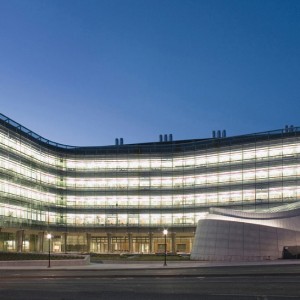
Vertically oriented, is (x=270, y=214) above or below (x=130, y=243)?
above

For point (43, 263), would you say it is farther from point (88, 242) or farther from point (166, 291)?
point (88, 242)

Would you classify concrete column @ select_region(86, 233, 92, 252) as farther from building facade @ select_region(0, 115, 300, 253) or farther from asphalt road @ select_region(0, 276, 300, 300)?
asphalt road @ select_region(0, 276, 300, 300)

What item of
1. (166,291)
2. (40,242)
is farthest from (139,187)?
(166,291)

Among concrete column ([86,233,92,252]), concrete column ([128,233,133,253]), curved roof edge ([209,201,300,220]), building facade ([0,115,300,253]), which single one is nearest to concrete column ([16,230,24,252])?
building facade ([0,115,300,253])

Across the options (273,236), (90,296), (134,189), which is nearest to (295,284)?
(90,296)

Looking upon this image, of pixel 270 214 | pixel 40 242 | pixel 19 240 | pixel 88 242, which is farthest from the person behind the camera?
pixel 88 242

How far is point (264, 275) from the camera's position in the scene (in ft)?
124

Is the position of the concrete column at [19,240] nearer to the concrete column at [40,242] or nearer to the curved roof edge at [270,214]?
the concrete column at [40,242]

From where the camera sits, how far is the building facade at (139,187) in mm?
103875

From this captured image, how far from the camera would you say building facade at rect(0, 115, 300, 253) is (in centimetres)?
10388

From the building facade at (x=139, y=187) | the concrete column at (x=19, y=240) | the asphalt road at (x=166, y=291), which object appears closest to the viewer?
the asphalt road at (x=166, y=291)

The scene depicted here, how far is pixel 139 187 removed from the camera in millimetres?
121750

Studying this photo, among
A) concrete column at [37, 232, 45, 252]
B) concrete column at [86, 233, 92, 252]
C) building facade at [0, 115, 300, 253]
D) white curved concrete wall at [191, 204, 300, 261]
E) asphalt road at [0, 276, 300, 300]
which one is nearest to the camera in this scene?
asphalt road at [0, 276, 300, 300]

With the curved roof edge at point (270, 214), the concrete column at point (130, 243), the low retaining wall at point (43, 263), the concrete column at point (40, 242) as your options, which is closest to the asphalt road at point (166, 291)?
the low retaining wall at point (43, 263)
